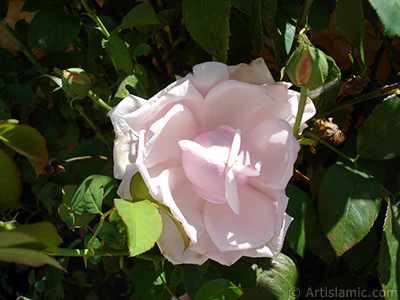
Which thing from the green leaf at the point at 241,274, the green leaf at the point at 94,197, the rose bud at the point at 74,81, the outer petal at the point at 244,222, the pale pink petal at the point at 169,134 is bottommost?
the green leaf at the point at 241,274

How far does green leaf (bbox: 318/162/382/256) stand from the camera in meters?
0.61

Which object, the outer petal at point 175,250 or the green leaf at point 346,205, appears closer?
the outer petal at point 175,250

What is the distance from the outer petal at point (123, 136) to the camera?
493 mm

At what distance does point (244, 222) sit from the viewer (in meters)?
0.52

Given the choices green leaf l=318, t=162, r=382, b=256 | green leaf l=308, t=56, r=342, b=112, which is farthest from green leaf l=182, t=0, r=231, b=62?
green leaf l=318, t=162, r=382, b=256

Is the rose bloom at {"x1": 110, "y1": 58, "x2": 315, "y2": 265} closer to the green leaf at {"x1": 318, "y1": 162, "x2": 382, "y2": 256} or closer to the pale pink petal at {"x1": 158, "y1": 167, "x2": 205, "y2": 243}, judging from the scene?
the pale pink petal at {"x1": 158, "y1": 167, "x2": 205, "y2": 243}

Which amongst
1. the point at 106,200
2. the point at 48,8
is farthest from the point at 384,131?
the point at 48,8

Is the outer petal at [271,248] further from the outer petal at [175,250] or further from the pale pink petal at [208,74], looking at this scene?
the pale pink petal at [208,74]

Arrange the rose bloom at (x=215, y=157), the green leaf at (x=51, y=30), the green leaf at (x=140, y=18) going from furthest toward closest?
the green leaf at (x=51, y=30)
the green leaf at (x=140, y=18)
the rose bloom at (x=215, y=157)

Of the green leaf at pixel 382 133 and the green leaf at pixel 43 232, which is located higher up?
the green leaf at pixel 43 232

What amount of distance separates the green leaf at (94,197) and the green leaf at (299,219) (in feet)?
0.92

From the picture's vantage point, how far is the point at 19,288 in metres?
1.25

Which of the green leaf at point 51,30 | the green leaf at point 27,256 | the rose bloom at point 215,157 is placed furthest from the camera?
the green leaf at point 51,30

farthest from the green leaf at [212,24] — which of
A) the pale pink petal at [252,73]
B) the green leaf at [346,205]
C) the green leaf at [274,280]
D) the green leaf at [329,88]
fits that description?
the green leaf at [274,280]
